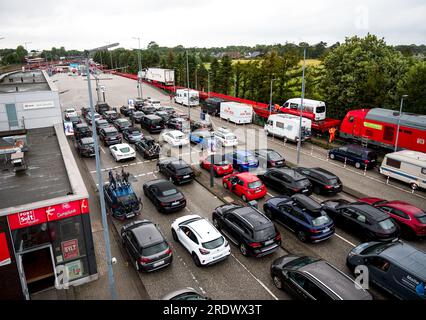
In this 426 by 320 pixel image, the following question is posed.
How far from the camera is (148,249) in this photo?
12.9m

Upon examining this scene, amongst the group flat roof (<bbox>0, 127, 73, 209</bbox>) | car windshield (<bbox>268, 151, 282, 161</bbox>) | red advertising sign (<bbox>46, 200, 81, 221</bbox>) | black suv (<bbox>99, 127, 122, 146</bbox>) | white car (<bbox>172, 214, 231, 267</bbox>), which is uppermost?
flat roof (<bbox>0, 127, 73, 209</bbox>)

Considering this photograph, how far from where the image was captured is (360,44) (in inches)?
1464

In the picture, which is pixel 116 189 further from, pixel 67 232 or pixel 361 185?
pixel 361 185

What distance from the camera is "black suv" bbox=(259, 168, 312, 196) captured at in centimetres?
1909

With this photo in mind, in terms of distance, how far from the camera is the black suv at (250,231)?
535 inches

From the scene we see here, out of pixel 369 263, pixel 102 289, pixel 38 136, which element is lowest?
pixel 102 289

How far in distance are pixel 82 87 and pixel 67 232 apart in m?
74.1

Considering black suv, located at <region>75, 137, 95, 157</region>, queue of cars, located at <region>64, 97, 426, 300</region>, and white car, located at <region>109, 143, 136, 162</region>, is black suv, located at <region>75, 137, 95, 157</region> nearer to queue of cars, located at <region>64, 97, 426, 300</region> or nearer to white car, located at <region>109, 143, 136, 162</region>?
white car, located at <region>109, 143, 136, 162</region>

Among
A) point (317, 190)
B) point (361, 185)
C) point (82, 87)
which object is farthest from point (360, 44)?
point (82, 87)

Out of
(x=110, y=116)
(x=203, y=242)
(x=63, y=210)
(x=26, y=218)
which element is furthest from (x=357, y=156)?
(x=110, y=116)

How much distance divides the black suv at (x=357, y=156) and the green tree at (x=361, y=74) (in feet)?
35.7

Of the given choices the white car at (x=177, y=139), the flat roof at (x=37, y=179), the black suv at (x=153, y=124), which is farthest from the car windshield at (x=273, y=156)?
the black suv at (x=153, y=124)

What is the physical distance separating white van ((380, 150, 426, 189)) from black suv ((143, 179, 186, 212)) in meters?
14.9

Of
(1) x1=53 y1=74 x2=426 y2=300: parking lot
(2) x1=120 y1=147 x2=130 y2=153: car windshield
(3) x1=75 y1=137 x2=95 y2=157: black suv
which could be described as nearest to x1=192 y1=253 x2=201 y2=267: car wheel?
(1) x1=53 y1=74 x2=426 y2=300: parking lot
